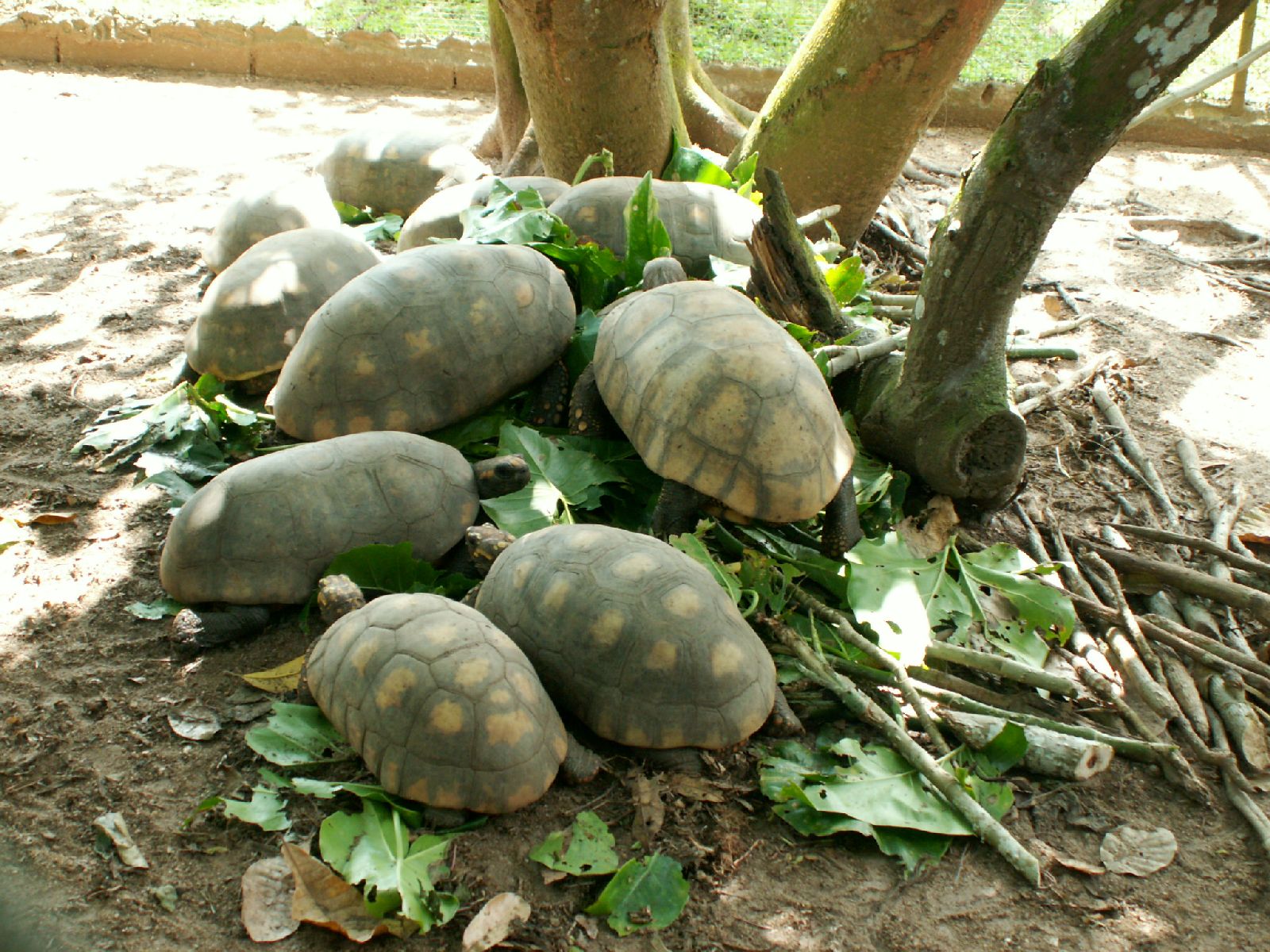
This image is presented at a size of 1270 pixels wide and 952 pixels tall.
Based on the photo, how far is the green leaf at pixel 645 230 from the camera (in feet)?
14.9

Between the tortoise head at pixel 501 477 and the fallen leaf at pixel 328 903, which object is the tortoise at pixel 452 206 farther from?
the fallen leaf at pixel 328 903

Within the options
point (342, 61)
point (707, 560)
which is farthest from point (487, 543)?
point (342, 61)

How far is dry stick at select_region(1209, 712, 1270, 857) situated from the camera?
2674 mm

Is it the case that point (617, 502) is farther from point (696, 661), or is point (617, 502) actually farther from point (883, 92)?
point (883, 92)

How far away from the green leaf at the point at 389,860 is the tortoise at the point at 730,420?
144 cm

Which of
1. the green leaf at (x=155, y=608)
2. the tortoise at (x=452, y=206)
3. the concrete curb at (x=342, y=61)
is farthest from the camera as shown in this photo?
the concrete curb at (x=342, y=61)

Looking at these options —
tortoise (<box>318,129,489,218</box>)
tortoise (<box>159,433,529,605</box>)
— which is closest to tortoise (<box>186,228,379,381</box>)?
tortoise (<box>159,433,529,605</box>)

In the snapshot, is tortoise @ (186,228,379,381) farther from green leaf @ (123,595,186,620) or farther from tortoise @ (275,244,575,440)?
green leaf @ (123,595,186,620)

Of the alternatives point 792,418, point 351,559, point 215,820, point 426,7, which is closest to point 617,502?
point 792,418

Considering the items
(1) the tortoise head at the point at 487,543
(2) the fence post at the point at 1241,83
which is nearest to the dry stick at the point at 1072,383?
(1) the tortoise head at the point at 487,543

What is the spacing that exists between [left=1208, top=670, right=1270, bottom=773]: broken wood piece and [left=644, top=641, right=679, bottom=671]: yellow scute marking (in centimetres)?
180

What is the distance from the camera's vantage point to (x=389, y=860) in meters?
2.33

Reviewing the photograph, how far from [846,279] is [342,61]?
24.6 feet

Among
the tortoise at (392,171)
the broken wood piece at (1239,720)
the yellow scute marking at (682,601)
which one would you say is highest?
the tortoise at (392,171)
